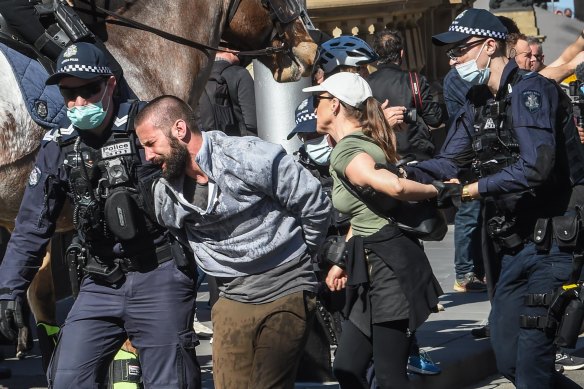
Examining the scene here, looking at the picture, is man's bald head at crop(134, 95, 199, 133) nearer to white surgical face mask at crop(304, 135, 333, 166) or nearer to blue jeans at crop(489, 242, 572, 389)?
blue jeans at crop(489, 242, 572, 389)

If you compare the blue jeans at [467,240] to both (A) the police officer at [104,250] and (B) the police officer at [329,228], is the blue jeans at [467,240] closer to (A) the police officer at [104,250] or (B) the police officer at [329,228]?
(B) the police officer at [329,228]

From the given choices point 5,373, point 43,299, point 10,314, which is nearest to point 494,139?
point 10,314

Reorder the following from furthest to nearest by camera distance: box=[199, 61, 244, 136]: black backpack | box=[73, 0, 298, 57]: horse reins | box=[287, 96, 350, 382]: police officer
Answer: box=[199, 61, 244, 136]: black backpack, box=[73, 0, 298, 57]: horse reins, box=[287, 96, 350, 382]: police officer

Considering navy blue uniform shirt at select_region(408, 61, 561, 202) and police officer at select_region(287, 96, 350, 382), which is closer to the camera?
navy blue uniform shirt at select_region(408, 61, 561, 202)

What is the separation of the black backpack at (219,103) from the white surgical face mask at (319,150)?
10.3ft

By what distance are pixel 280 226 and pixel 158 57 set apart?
2762mm

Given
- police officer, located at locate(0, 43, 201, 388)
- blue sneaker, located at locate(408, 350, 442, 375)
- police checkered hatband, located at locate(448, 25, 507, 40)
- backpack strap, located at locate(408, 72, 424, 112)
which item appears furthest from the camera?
backpack strap, located at locate(408, 72, 424, 112)

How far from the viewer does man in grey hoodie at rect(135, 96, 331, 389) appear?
5633 millimetres

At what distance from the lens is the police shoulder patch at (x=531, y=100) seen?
6.23m

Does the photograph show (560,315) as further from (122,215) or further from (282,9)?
(282,9)

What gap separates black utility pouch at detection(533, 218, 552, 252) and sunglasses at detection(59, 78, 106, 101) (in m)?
2.04

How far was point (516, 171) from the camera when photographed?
621cm

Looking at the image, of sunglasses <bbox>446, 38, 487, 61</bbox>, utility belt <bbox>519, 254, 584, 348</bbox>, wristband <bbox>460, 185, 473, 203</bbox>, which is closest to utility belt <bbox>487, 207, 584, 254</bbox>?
utility belt <bbox>519, 254, 584, 348</bbox>

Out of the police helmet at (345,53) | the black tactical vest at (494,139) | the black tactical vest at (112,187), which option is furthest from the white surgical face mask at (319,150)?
the black tactical vest at (112,187)
